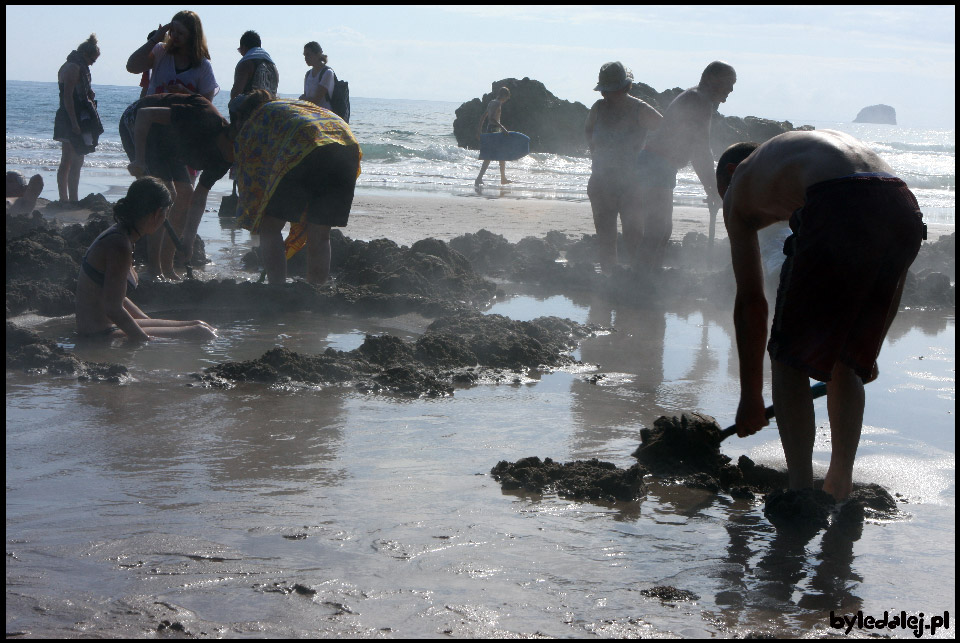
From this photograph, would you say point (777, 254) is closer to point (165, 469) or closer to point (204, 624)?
point (165, 469)

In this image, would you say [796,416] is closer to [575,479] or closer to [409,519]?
[575,479]

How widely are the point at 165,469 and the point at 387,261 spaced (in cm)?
401

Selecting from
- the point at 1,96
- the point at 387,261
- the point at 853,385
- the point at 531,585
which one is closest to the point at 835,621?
the point at 531,585

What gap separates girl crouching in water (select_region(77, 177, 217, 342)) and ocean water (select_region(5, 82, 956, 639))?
137 millimetres

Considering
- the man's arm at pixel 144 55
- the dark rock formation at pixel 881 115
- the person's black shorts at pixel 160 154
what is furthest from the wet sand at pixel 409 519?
the dark rock formation at pixel 881 115

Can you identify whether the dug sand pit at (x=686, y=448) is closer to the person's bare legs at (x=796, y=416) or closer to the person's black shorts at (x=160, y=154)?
the person's bare legs at (x=796, y=416)

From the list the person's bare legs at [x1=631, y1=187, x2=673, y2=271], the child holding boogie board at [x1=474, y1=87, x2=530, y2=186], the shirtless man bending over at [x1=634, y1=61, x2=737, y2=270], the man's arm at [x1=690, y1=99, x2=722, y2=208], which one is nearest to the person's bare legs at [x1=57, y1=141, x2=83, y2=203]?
the person's bare legs at [x1=631, y1=187, x2=673, y2=271]

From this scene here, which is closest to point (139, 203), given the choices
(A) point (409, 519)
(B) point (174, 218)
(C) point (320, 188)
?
(C) point (320, 188)

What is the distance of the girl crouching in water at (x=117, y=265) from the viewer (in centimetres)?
467

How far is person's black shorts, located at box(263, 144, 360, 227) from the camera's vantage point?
5352mm

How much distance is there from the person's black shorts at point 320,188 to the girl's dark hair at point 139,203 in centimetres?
80

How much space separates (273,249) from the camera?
5.80 metres

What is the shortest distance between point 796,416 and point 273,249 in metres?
3.85

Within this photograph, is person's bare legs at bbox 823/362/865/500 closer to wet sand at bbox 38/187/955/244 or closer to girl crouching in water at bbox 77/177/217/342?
girl crouching in water at bbox 77/177/217/342
